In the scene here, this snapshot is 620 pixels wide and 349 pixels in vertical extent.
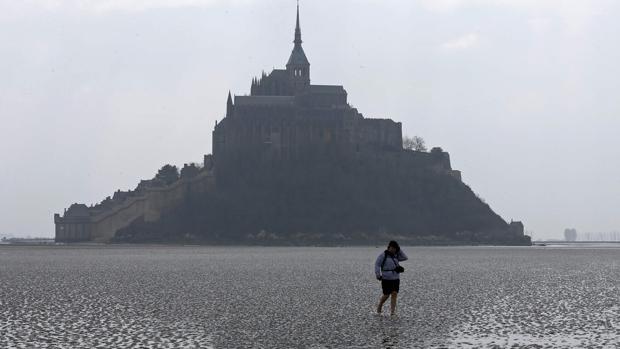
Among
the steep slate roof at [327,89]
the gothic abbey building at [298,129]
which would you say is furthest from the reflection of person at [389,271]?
the steep slate roof at [327,89]

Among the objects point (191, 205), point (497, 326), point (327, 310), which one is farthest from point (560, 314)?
point (191, 205)

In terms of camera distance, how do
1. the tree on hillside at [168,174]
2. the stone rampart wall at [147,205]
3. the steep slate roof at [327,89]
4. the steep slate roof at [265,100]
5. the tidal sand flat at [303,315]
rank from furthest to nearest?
the tree on hillside at [168,174] → the steep slate roof at [327,89] → the steep slate roof at [265,100] → the stone rampart wall at [147,205] → the tidal sand flat at [303,315]

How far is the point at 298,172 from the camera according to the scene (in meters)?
151

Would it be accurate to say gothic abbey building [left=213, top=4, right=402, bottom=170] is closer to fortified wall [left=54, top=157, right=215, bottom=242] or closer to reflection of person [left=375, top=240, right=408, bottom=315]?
fortified wall [left=54, top=157, right=215, bottom=242]

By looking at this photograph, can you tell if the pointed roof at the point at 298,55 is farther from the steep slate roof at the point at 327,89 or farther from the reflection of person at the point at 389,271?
the reflection of person at the point at 389,271

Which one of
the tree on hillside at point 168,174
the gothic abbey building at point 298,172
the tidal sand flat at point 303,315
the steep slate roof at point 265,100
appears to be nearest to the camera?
the tidal sand flat at point 303,315

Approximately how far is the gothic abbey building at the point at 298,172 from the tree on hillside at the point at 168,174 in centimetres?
543

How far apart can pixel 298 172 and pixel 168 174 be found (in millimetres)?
26952

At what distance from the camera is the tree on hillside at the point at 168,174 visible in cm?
15912

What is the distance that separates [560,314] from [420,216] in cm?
12997

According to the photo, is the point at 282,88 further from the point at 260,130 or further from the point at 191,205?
the point at 191,205

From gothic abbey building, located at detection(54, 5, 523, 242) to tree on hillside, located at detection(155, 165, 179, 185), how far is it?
543 cm

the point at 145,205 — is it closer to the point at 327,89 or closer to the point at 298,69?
the point at 327,89

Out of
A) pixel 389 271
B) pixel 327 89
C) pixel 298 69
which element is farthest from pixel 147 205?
pixel 389 271
